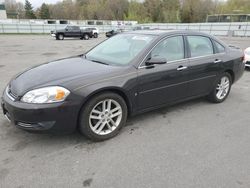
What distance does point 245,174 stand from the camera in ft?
7.82

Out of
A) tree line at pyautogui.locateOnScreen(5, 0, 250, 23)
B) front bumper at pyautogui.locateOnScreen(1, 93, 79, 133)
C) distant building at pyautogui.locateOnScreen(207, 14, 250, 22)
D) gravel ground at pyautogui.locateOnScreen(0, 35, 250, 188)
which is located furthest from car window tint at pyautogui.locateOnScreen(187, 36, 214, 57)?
tree line at pyautogui.locateOnScreen(5, 0, 250, 23)

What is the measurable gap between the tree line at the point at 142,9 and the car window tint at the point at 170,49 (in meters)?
73.3

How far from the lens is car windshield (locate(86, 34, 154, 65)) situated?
3.36 metres

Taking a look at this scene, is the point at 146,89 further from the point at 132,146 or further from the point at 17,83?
the point at 17,83

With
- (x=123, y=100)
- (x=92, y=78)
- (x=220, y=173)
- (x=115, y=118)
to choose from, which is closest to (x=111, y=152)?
(x=115, y=118)

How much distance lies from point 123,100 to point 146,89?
1.41ft

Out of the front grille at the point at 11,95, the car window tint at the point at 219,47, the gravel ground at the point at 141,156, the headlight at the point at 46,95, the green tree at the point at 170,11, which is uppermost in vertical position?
the green tree at the point at 170,11

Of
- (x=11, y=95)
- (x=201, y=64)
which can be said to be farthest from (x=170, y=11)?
(x=11, y=95)

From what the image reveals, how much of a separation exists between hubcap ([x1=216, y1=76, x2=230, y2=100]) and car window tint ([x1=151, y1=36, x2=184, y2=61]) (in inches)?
54.3

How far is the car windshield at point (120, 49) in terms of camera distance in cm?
336

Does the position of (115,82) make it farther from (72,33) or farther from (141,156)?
(72,33)

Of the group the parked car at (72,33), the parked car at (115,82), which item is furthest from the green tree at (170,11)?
the parked car at (115,82)

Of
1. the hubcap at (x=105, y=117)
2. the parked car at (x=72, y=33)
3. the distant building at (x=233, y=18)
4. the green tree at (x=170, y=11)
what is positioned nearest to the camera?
the hubcap at (x=105, y=117)

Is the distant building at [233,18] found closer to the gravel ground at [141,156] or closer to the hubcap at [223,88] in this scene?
the hubcap at [223,88]
